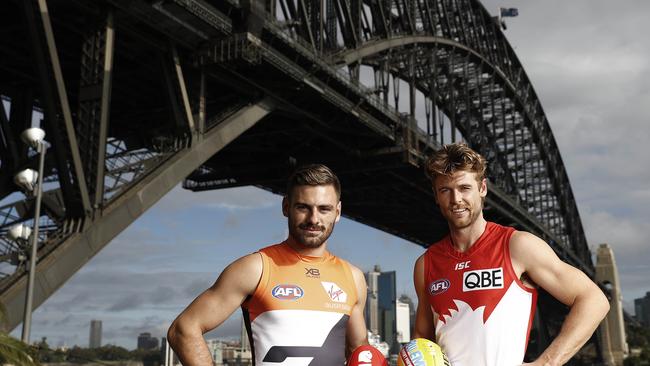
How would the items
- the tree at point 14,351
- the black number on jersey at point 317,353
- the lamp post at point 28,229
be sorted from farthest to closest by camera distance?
the lamp post at point 28,229, the tree at point 14,351, the black number on jersey at point 317,353

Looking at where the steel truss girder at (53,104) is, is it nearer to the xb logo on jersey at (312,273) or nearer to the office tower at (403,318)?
the xb logo on jersey at (312,273)

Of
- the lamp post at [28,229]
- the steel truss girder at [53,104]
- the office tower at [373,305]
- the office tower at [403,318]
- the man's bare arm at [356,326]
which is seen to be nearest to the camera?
the man's bare arm at [356,326]

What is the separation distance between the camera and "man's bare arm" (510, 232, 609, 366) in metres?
3.88

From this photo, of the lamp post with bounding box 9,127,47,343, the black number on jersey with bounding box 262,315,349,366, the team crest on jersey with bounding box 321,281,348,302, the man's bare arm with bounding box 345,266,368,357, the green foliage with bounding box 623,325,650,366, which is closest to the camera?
the black number on jersey with bounding box 262,315,349,366

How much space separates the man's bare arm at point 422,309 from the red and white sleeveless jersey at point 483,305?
0.10m

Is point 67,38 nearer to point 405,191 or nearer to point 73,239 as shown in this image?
point 73,239

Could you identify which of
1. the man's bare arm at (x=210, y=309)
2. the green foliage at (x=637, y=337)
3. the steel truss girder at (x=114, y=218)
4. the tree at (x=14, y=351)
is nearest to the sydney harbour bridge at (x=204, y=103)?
the steel truss girder at (x=114, y=218)

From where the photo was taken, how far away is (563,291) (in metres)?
4.04

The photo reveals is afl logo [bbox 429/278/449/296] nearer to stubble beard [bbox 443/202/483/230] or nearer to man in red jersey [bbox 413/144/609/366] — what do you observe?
man in red jersey [bbox 413/144/609/366]

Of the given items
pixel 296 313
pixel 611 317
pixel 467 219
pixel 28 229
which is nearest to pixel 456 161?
pixel 467 219

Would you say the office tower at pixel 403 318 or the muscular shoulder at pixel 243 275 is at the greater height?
the office tower at pixel 403 318

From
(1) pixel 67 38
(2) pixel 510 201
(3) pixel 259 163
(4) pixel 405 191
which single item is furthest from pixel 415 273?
(2) pixel 510 201

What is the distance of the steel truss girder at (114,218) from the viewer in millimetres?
16658

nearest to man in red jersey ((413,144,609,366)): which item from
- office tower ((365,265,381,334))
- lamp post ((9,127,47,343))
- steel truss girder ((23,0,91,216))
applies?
lamp post ((9,127,47,343))
